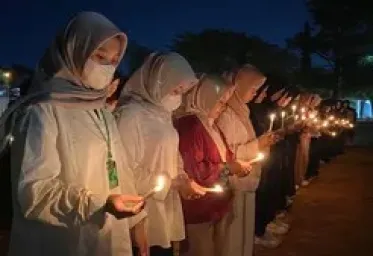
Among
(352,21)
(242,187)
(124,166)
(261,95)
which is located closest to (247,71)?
(242,187)

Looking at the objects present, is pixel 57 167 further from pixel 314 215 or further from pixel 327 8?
pixel 327 8

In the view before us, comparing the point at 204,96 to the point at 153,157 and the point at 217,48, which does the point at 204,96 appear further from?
the point at 217,48

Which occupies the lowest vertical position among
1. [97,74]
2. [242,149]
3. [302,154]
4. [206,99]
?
[302,154]

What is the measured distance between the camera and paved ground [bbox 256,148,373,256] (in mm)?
7477

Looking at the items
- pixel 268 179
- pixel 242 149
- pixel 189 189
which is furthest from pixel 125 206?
pixel 268 179

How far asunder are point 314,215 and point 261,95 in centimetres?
245

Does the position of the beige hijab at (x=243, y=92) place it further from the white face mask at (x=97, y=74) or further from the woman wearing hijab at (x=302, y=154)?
the woman wearing hijab at (x=302, y=154)

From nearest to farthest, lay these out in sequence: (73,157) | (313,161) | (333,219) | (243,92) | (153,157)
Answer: (73,157) → (153,157) → (243,92) → (333,219) → (313,161)

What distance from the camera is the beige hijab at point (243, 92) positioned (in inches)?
231

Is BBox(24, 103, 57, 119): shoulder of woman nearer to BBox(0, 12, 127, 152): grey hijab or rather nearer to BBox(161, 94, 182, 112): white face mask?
BBox(0, 12, 127, 152): grey hijab

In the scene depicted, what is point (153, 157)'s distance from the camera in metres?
3.61

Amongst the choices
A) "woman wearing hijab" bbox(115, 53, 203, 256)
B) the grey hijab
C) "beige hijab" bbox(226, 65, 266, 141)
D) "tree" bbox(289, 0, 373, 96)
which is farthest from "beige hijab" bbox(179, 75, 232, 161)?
"tree" bbox(289, 0, 373, 96)

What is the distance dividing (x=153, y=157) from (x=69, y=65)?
3.58 feet

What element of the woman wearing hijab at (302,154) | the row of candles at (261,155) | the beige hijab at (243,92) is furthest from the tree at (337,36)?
the beige hijab at (243,92)
